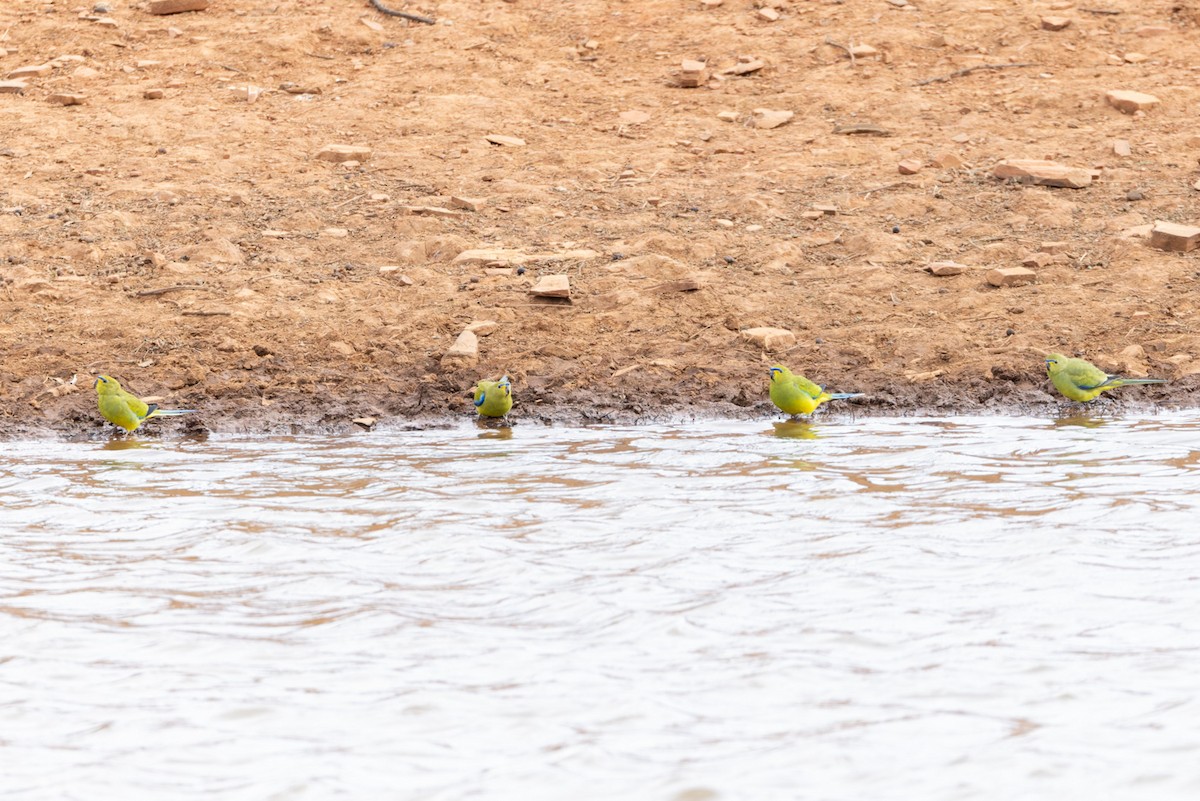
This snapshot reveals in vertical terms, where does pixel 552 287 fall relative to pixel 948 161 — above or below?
below

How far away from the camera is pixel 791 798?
3.36 metres

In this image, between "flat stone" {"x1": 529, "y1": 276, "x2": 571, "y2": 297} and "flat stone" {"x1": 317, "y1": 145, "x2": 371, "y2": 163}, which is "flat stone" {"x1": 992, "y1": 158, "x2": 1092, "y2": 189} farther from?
"flat stone" {"x1": 317, "y1": 145, "x2": 371, "y2": 163}

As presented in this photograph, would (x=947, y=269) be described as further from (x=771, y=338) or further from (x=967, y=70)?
(x=967, y=70)

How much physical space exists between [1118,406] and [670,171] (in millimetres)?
4358

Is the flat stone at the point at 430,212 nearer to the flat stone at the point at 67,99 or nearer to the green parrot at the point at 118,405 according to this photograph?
the green parrot at the point at 118,405

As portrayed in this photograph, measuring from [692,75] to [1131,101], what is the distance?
12.5ft

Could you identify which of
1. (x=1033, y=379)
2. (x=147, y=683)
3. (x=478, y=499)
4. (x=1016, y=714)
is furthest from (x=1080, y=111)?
(x=147, y=683)

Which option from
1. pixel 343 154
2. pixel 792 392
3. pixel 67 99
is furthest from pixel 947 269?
pixel 67 99

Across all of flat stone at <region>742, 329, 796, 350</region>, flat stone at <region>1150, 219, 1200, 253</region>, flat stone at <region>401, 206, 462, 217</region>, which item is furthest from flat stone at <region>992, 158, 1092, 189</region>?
flat stone at <region>401, 206, 462, 217</region>

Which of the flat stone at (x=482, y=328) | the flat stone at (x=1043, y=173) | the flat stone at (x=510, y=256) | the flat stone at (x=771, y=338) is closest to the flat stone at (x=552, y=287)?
the flat stone at (x=482, y=328)

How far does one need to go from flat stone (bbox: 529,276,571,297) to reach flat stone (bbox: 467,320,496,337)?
1.40 feet

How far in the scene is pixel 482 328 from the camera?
355 inches

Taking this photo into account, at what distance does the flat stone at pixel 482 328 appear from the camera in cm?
898

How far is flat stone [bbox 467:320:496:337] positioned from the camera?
29.5ft
